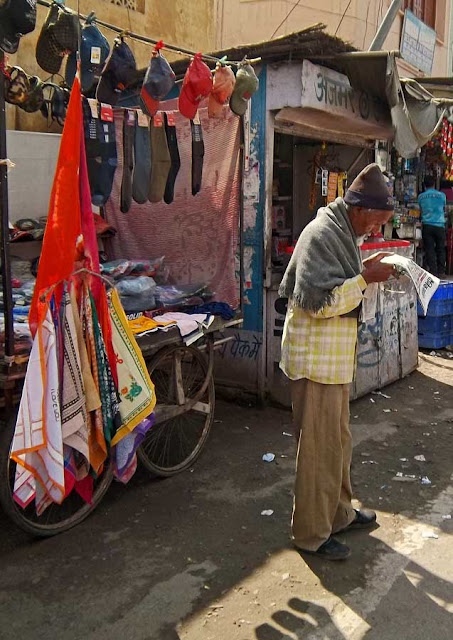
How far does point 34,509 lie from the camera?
3625mm

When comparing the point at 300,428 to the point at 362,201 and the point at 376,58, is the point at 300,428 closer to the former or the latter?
the point at 362,201

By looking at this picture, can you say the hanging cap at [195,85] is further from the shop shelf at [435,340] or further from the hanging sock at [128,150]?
the shop shelf at [435,340]

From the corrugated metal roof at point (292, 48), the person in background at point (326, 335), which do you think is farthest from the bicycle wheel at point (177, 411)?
the corrugated metal roof at point (292, 48)

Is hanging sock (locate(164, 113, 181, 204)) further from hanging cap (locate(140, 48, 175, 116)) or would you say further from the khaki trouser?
the khaki trouser

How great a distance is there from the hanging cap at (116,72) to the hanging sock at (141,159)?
219mm

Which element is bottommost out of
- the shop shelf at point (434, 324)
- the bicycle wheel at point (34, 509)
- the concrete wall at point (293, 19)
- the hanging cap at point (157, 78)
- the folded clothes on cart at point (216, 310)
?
the bicycle wheel at point (34, 509)

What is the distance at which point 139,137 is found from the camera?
4.18 meters

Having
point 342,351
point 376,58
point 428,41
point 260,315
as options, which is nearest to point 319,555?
point 342,351

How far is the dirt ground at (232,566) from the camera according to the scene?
2.81m

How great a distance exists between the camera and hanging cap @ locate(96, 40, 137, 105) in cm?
381

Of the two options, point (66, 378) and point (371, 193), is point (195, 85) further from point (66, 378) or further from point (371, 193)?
point (66, 378)

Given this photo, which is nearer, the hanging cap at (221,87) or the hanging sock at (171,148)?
the hanging cap at (221,87)

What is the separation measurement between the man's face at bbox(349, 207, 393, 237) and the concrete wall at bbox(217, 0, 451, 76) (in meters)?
9.65

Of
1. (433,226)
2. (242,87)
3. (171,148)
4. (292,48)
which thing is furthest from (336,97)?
(433,226)
